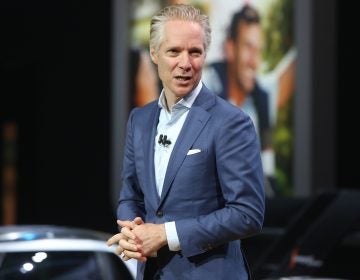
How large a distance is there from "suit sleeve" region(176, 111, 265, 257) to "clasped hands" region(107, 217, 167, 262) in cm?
5

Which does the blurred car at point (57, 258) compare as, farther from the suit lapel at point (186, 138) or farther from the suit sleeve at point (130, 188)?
the suit lapel at point (186, 138)

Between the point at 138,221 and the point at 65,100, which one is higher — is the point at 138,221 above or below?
above

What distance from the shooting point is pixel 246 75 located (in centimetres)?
852

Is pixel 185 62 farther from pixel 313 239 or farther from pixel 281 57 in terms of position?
pixel 281 57

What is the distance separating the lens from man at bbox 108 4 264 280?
8.38ft

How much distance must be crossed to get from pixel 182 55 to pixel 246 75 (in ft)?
19.4

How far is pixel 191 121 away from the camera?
8.66 ft

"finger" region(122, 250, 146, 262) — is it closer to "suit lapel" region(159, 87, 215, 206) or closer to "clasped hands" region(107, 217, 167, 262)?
"clasped hands" region(107, 217, 167, 262)

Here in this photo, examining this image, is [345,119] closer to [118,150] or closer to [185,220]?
[118,150]

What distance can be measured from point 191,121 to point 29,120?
26.6 ft

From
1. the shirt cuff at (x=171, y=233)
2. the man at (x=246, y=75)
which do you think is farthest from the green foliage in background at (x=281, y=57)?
the shirt cuff at (x=171, y=233)

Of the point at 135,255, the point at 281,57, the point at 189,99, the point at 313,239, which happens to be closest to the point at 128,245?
the point at 135,255

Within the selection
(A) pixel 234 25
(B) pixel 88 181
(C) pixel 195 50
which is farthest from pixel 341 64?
(C) pixel 195 50

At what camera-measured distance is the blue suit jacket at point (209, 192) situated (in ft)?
8.36
